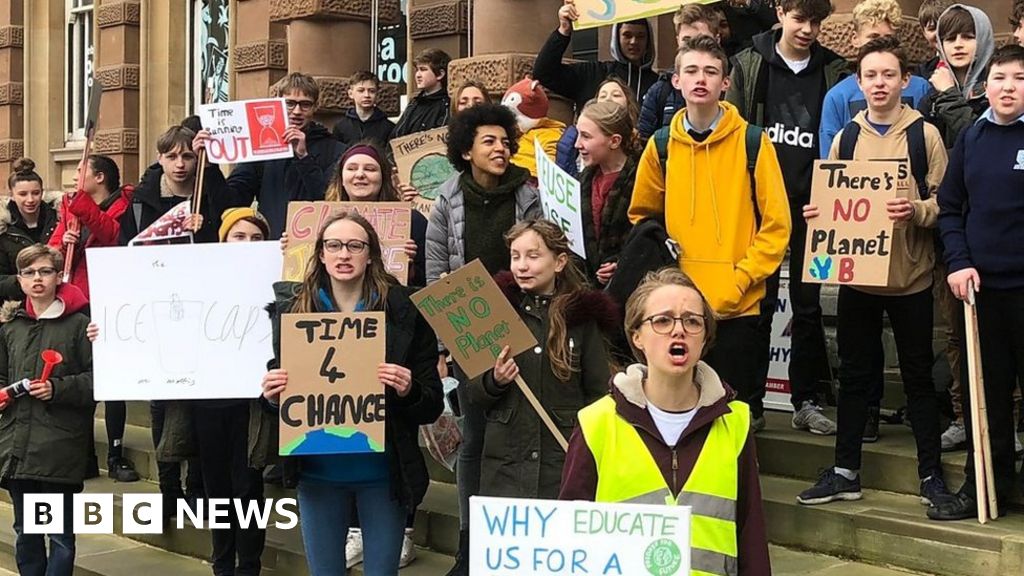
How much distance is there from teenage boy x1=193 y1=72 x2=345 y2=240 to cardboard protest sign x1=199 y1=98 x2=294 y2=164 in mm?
71

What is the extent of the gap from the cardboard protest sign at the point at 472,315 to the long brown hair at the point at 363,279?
0.24 metres

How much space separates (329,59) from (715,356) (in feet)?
23.2

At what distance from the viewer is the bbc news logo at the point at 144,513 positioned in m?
6.11

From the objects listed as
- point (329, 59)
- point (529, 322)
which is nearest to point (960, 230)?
point (529, 322)

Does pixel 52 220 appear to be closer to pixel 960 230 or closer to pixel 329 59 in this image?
pixel 329 59

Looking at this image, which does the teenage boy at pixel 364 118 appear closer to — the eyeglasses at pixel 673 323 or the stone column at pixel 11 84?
the eyeglasses at pixel 673 323

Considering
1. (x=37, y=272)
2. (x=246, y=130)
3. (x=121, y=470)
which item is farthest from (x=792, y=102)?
(x=121, y=470)

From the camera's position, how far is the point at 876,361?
573 cm

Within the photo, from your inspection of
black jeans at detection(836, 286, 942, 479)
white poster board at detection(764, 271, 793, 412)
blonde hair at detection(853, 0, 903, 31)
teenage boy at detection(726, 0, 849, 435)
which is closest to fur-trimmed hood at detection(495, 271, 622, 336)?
black jeans at detection(836, 286, 942, 479)

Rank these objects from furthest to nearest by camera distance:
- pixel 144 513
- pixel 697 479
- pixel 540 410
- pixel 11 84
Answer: pixel 11 84 → pixel 144 513 → pixel 540 410 → pixel 697 479

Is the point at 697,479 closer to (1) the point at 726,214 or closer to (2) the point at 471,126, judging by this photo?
(1) the point at 726,214

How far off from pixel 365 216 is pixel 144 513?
290 centimetres

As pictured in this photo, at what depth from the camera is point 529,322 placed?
489cm

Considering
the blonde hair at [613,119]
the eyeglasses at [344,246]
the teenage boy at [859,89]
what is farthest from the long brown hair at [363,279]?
the teenage boy at [859,89]
